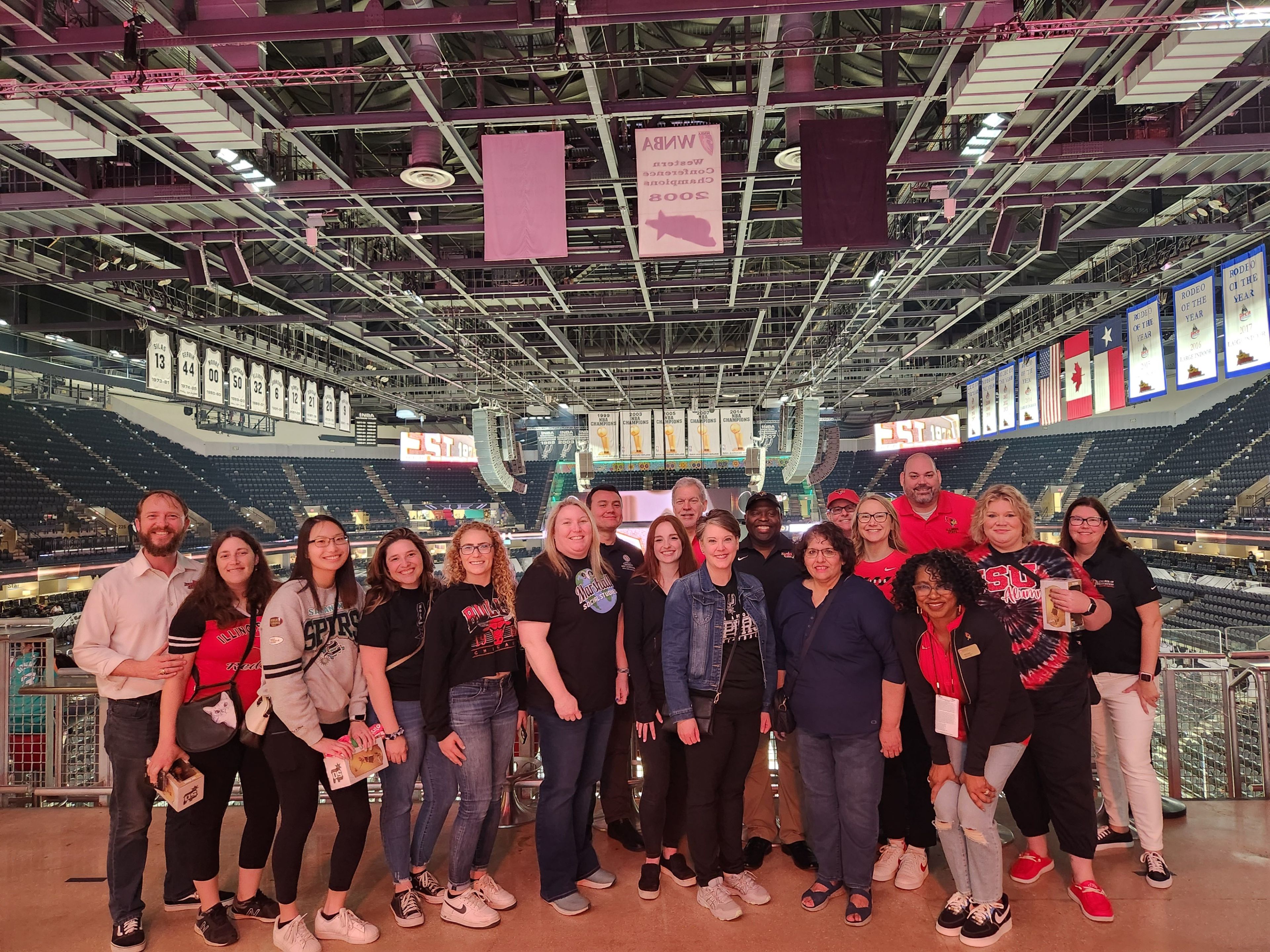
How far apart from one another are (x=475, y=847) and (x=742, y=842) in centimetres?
122

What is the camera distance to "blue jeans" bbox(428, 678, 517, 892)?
300 cm

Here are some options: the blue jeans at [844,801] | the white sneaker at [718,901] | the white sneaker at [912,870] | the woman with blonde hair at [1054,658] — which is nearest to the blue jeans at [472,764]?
the white sneaker at [718,901]

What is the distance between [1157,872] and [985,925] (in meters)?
1.01

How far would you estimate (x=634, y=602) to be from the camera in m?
3.15

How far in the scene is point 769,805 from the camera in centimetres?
357

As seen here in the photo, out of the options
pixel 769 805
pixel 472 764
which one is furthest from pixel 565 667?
pixel 769 805

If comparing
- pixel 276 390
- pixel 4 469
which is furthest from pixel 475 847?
pixel 4 469

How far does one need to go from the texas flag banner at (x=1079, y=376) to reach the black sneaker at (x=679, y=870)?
11289mm

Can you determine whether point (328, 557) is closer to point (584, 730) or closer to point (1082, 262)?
point (584, 730)

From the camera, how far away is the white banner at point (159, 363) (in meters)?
9.75

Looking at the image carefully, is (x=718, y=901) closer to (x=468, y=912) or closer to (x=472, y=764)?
(x=468, y=912)

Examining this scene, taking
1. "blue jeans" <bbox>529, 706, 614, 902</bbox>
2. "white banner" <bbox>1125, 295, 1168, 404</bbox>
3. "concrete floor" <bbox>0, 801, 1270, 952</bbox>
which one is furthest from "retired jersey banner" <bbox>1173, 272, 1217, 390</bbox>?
"blue jeans" <bbox>529, 706, 614, 902</bbox>

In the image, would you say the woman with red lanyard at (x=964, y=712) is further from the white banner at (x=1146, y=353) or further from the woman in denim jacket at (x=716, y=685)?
the white banner at (x=1146, y=353)

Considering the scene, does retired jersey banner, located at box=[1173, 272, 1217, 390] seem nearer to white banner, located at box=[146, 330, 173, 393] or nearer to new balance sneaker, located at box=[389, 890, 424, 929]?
new balance sneaker, located at box=[389, 890, 424, 929]
